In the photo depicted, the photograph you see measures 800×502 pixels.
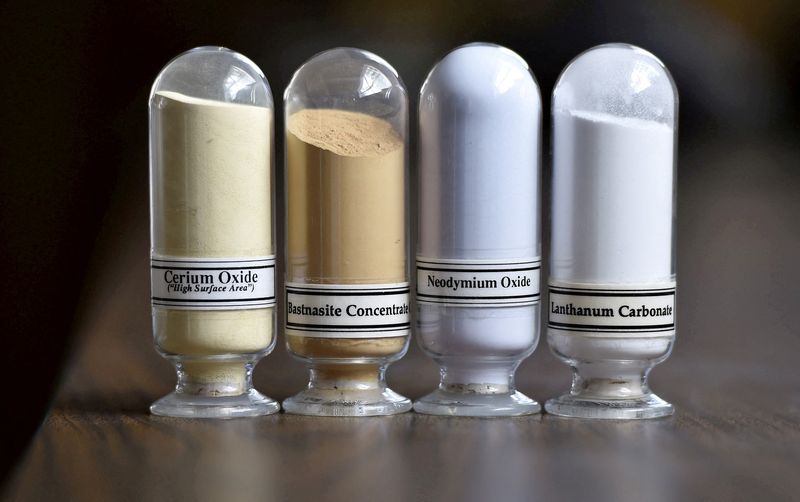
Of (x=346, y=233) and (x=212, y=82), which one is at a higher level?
(x=212, y=82)

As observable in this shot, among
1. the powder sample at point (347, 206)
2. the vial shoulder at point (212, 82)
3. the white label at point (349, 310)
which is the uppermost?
the vial shoulder at point (212, 82)

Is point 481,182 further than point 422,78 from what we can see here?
No

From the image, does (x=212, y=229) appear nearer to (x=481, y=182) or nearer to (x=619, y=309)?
(x=481, y=182)

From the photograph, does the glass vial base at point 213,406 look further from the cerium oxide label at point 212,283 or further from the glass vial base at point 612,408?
the glass vial base at point 612,408

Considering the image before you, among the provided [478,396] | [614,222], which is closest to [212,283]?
[478,396]

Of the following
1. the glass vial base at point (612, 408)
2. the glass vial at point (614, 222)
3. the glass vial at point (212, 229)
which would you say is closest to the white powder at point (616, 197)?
the glass vial at point (614, 222)
